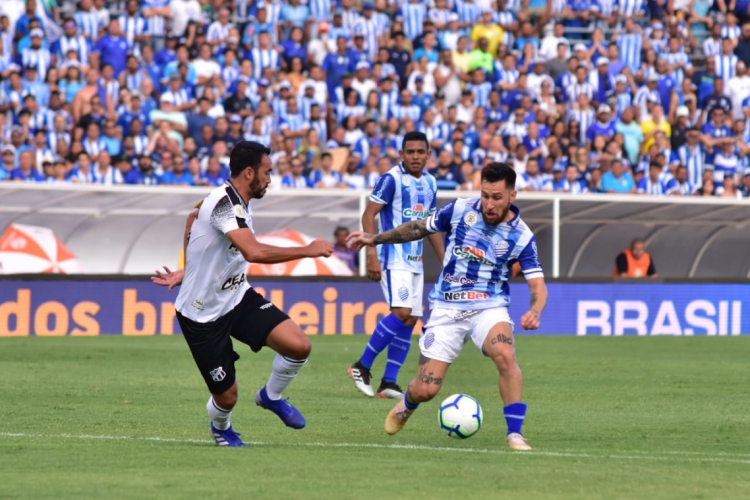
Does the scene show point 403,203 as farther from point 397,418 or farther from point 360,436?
point 397,418

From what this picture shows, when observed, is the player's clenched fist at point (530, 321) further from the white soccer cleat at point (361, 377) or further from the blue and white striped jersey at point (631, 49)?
the blue and white striped jersey at point (631, 49)

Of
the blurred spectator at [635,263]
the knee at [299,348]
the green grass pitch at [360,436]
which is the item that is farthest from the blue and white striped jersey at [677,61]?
the knee at [299,348]

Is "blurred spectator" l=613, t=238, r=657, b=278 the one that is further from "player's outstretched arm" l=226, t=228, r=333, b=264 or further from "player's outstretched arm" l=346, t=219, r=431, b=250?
"player's outstretched arm" l=226, t=228, r=333, b=264

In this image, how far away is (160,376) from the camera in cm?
1304

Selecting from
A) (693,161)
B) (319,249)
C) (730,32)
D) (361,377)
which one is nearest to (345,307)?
(361,377)

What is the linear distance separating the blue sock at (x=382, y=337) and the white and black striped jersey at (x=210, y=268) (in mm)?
3850

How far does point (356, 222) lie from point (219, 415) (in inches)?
462

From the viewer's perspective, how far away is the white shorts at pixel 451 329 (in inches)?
317

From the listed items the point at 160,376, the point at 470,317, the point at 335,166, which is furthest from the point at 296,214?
the point at 470,317

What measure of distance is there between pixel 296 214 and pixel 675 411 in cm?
977

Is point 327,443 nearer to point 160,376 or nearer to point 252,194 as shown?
point 252,194

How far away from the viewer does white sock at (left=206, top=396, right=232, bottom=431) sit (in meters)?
7.75

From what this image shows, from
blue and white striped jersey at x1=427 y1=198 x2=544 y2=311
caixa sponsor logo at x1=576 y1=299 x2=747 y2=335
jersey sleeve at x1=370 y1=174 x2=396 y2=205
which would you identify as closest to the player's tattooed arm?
blue and white striped jersey at x1=427 y1=198 x2=544 y2=311

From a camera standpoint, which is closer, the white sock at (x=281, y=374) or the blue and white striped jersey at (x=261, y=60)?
the white sock at (x=281, y=374)
